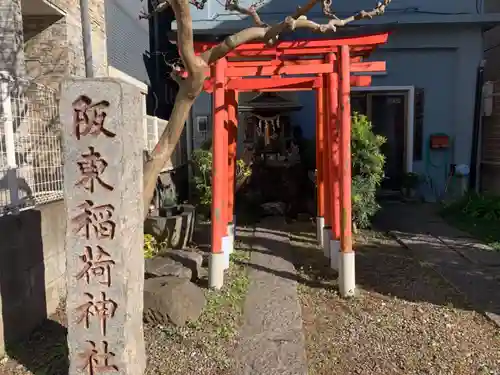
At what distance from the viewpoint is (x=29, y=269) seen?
4336 millimetres

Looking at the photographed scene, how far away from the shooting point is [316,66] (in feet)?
18.4

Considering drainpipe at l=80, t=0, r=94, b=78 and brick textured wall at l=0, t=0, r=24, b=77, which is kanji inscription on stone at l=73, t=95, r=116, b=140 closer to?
brick textured wall at l=0, t=0, r=24, b=77

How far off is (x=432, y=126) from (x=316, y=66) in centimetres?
601

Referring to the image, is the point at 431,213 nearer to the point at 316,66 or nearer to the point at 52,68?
the point at 316,66

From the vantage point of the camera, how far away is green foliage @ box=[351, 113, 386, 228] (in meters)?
7.86

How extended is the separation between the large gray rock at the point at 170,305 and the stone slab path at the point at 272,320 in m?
0.52

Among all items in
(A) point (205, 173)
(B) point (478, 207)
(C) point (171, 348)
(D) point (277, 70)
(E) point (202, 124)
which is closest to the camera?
(C) point (171, 348)

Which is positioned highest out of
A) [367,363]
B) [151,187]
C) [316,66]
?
[316,66]

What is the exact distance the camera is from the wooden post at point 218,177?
5445mm

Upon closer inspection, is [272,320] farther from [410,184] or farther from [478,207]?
[410,184]

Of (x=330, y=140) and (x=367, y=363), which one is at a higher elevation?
(x=330, y=140)

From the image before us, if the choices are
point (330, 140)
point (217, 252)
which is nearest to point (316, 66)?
point (330, 140)

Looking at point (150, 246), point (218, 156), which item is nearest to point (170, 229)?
point (150, 246)

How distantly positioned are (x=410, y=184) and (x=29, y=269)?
833 cm
